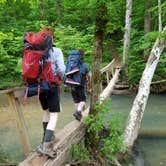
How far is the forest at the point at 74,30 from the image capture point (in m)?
17.6

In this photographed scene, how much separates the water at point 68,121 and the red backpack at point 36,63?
3017 millimetres

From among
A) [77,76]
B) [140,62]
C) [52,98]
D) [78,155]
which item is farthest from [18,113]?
[140,62]

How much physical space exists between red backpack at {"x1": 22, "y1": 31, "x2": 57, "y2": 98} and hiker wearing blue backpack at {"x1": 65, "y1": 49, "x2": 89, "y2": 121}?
1.88m

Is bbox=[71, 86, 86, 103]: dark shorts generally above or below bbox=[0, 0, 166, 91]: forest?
below

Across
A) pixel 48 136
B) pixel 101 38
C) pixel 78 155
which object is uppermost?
pixel 101 38

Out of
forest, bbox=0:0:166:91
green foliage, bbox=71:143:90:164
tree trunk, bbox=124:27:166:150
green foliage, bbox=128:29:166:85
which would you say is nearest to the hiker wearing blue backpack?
green foliage, bbox=71:143:90:164

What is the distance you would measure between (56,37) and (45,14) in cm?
648

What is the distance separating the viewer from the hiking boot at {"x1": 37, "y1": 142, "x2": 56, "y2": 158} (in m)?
4.89

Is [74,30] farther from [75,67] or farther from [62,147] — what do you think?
[62,147]

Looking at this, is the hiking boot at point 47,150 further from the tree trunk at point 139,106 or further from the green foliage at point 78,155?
the tree trunk at point 139,106

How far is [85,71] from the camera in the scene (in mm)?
6852

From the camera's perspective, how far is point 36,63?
472 centimetres

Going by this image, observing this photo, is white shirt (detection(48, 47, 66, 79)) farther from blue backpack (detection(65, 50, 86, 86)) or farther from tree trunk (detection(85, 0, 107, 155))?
blue backpack (detection(65, 50, 86, 86))

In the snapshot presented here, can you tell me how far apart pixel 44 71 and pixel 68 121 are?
6069 millimetres
